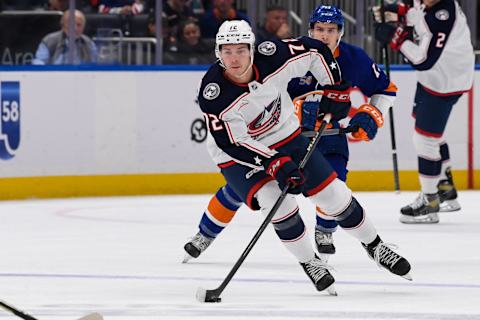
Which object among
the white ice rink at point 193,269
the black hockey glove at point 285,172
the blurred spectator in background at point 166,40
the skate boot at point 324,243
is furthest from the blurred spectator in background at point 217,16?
the black hockey glove at point 285,172

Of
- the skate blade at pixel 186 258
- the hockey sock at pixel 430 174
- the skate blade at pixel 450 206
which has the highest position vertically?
the skate blade at pixel 186 258

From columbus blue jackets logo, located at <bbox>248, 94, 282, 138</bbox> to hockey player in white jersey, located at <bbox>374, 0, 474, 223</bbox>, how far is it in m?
2.85

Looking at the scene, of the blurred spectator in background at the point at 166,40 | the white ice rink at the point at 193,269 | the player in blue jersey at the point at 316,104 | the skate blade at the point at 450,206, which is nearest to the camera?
the white ice rink at the point at 193,269

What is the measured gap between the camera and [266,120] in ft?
17.0

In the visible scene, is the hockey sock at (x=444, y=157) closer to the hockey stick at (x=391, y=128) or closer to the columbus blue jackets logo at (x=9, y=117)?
the hockey stick at (x=391, y=128)

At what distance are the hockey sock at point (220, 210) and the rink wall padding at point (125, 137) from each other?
3127 mm

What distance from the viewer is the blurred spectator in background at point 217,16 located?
9641 millimetres

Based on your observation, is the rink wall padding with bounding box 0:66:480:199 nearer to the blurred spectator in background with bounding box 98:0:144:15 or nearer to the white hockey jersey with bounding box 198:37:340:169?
the blurred spectator in background with bounding box 98:0:144:15

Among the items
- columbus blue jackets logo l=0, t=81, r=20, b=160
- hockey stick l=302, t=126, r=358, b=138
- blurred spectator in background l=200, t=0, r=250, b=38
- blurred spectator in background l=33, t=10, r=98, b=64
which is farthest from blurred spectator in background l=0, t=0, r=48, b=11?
hockey stick l=302, t=126, r=358, b=138

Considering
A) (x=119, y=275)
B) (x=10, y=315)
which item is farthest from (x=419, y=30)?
(x=10, y=315)

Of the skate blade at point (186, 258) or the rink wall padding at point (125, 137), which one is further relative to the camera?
the rink wall padding at point (125, 137)

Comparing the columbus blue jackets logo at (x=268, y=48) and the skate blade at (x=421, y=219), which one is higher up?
the columbus blue jackets logo at (x=268, y=48)

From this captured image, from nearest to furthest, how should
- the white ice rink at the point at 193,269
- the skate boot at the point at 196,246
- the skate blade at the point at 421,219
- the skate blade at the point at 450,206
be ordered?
1. the white ice rink at the point at 193,269
2. the skate boot at the point at 196,246
3. the skate blade at the point at 421,219
4. the skate blade at the point at 450,206

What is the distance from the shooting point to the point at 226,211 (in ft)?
19.8
